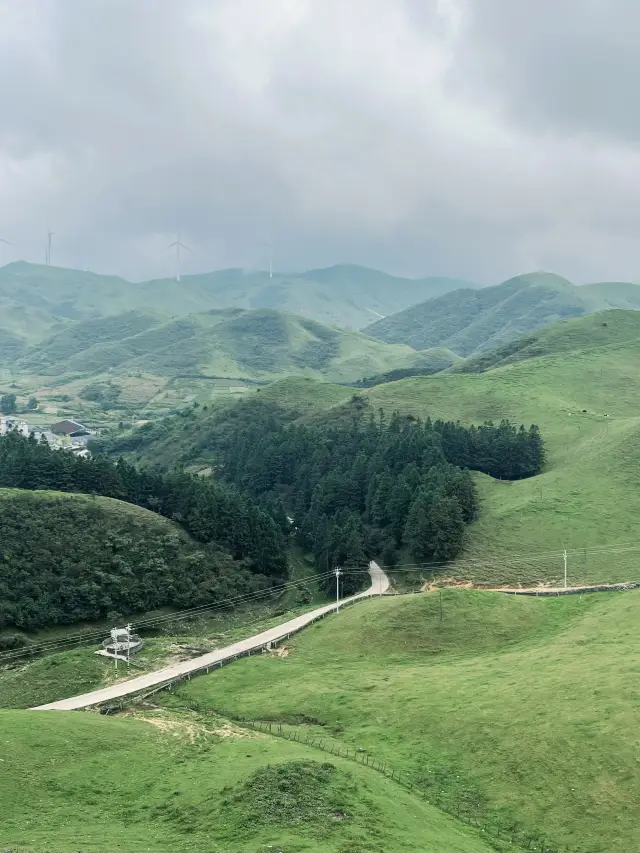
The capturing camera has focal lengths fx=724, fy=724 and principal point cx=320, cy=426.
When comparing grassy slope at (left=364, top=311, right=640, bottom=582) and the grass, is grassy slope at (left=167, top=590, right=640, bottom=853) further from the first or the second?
grassy slope at (left=364, top=311, right=640, bottom=582)

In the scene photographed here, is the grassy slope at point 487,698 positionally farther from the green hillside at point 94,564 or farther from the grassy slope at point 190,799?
the green hillside at point 94,564

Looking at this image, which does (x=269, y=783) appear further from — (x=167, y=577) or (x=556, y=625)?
(x=167, y=577)

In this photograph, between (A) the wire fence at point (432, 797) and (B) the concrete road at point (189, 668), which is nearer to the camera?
(A) the wire fence at point (432, 797)

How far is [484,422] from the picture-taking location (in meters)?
175

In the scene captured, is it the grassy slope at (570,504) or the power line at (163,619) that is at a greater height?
the grassy slope at (570,504)

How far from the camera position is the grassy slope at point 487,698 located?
136 feet

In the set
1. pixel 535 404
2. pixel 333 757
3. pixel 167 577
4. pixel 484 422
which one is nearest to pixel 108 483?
pixel 167 577

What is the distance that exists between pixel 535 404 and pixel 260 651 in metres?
129

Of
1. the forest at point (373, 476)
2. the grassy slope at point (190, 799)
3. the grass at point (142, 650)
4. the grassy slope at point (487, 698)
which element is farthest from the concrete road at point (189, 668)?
the forest at point (373, 476)

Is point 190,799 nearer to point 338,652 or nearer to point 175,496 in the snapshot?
point 338,652

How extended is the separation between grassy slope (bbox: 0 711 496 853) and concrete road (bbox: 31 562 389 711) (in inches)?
454

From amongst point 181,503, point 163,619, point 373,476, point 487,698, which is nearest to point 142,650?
point 163,619

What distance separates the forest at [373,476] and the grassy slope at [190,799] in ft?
205

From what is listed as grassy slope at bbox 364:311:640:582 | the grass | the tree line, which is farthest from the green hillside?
grassy slope at bbox 364:311:640:582
